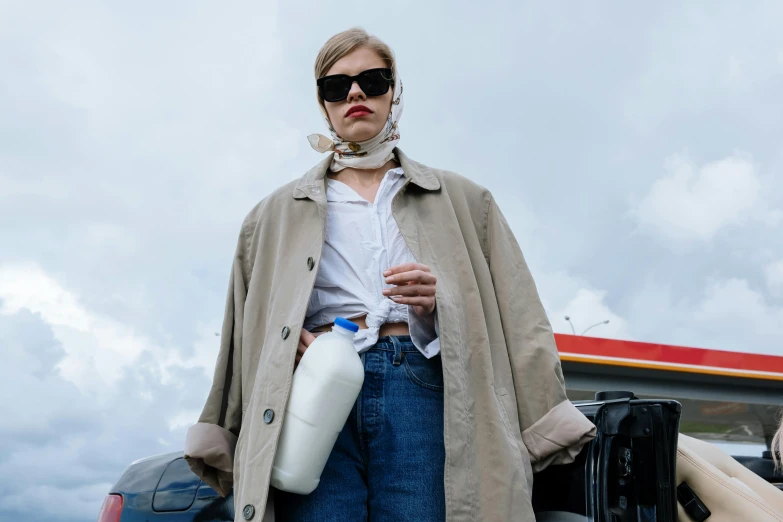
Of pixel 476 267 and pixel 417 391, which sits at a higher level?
pixel 476 267

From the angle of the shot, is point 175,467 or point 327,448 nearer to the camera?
point 327,448

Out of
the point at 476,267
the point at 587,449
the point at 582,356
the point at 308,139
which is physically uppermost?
the point at 582,356

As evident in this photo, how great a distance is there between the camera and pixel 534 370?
2.06 meters

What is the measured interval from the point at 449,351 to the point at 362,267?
38 centimetres

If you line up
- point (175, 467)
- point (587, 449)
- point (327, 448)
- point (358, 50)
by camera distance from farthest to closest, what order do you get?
point (175, 467), point (358, 50), point (587, 449), point (327, 448)

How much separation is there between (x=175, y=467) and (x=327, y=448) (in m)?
1.65

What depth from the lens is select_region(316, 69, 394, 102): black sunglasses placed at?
2.33 m

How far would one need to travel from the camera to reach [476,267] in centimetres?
224

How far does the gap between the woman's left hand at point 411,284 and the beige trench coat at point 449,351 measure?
0.33 ft

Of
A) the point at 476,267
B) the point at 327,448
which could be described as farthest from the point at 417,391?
the point at 476,267

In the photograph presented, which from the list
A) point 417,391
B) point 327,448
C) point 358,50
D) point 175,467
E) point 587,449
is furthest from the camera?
point 175,467

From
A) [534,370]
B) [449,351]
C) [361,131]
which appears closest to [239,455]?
[449,351]

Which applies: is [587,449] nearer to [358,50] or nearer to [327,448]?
[327,448]

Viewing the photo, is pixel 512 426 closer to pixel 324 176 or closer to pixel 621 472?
pixel 621 472
